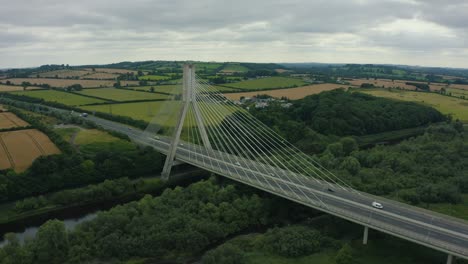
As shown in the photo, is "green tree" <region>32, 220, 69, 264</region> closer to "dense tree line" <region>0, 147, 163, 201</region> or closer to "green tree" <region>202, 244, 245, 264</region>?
"green tree" <region>202, 244, 245, 264</region>

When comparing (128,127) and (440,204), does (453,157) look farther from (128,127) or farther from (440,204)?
(128,127)

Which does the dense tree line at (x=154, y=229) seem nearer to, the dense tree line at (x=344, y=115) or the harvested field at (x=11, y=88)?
the dense tree line at (x=344, y=115)

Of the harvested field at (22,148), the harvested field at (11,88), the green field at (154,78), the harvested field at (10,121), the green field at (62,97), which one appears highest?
the green field at (154,78)

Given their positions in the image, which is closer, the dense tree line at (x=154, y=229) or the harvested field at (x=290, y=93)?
the dense tree line at (x=154, y=229)

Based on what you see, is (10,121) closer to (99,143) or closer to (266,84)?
(99,143)

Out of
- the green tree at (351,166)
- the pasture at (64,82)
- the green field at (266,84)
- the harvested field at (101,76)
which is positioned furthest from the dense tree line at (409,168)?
the harvested field at (101,76)

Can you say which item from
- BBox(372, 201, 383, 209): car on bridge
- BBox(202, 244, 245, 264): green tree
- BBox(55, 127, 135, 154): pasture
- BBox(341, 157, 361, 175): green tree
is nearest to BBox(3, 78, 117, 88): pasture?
BBox(55, 127, 135, 154): pasture
